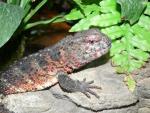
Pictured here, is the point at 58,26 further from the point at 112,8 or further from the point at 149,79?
the point at 149,79

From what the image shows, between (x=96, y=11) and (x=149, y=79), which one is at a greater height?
(x=96, y=11)

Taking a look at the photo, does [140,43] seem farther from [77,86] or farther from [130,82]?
[77,86]

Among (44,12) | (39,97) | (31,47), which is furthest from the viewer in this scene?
(44,12)

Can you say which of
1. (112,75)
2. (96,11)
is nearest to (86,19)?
(96,11)

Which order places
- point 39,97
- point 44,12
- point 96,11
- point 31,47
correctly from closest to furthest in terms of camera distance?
1. point 39,97
2. point 96,11
3. point 31,47
4. point 44,12

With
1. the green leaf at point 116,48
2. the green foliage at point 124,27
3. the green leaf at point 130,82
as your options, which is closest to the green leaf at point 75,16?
the green foliage at point 124,27

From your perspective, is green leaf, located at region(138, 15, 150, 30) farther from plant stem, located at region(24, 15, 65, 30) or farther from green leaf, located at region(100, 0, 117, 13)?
plant stem, located at region(24, 15, 65, 30)

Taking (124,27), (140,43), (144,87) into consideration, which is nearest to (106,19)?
(124,27)
